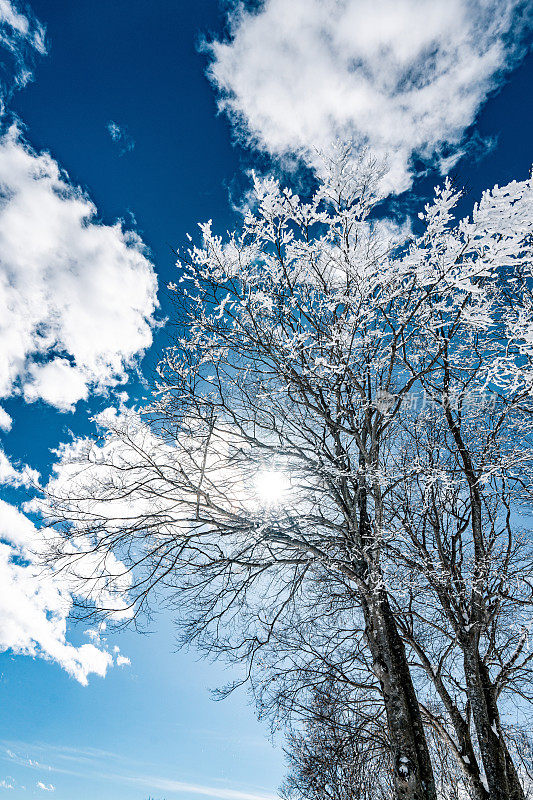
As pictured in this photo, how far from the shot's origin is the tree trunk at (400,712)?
4.82 metres

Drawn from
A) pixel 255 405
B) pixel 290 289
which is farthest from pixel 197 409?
pixel 290 289

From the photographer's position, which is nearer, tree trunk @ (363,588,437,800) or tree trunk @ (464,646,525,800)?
tree trunk @ (363,588,437,800)

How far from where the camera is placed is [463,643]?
8.00 meters

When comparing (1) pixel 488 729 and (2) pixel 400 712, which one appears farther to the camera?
(1) pixel 488 729

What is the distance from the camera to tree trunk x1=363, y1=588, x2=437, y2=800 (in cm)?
482

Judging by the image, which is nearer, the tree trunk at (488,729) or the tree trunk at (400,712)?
the tree trunk at (400,712)

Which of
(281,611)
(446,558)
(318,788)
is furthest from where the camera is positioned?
(318,788)

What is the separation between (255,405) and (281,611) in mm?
3767

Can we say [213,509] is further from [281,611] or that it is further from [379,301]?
[379,301]

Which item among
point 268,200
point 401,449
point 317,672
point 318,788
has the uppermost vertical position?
point 268,200

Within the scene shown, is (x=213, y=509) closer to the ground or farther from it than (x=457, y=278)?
closer to the ground

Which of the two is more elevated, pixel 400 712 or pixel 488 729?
pixel 400 712

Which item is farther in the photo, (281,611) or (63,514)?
(281,611)

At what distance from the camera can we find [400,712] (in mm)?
5215
